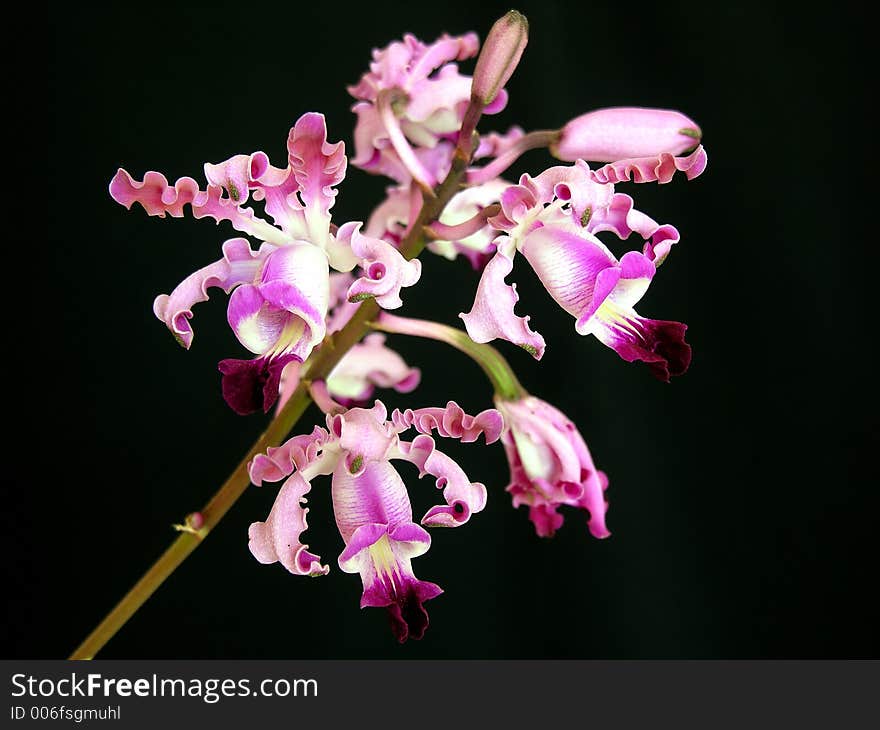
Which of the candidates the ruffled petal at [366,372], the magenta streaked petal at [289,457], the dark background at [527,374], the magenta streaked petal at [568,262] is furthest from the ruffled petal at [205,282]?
the dark background at [527,374]

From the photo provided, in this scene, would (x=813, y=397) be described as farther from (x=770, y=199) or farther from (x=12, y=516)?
(x=12, y=516)

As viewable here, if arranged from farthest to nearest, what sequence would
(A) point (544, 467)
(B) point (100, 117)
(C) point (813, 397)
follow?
1. (C) point (813, 397)
2. (B) point (100, 117)
3. (A) point (544, 467)

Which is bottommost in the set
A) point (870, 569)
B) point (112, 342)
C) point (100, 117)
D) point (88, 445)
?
point (870, 569)

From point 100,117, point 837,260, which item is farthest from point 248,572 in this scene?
point 837,260

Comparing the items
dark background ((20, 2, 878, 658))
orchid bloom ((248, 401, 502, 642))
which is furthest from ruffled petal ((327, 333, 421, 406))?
dark background ((20, 2, 878, 658))

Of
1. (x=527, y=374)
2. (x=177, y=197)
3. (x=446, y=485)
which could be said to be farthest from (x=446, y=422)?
(x=527, y=374)

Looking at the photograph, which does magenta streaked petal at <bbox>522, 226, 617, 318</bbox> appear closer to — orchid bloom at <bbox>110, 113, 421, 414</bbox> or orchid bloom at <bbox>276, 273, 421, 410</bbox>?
orchid bloom at <bbox>110, 113, 421, 414</bbox>

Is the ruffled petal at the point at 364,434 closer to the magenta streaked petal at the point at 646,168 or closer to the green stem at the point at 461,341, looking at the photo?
the green stem at the point at 461,341
